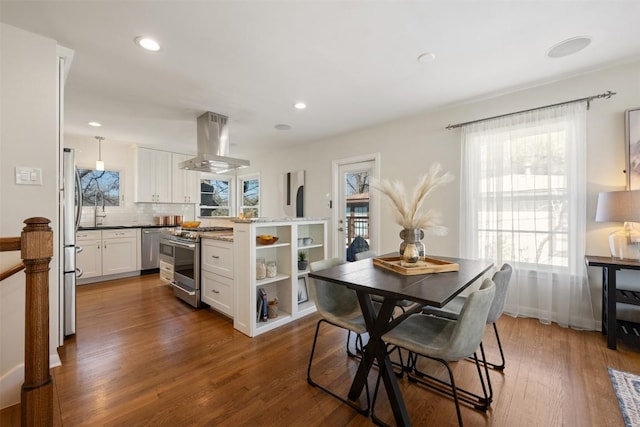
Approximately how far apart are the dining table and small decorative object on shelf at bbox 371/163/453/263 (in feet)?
0.76

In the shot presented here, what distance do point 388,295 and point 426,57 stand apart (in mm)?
2059

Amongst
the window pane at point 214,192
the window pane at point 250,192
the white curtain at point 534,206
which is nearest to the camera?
the white curtain at point 534,206

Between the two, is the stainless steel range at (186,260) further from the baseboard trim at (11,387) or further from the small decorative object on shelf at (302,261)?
the baseboard trim at (11,387)

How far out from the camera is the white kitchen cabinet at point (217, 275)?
2848mm

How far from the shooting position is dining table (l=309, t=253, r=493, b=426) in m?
1.36

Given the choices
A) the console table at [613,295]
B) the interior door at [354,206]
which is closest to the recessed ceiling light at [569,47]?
the console table at [613,295]

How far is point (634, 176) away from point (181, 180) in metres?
6.59

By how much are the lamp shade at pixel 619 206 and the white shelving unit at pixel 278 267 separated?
2.56m

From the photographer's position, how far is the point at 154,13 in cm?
180

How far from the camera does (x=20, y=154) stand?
6.17ft

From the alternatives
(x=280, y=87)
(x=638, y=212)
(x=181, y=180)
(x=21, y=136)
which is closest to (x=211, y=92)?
(x=280, y=87)

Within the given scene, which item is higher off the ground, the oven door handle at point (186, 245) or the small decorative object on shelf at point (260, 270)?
the oven door handle at point (186, 245)

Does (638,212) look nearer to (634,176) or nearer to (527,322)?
(634,176)

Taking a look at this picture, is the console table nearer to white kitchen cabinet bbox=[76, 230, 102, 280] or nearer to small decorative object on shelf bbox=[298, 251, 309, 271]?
small decorative object on shelf bbox=[298, 251, 309, 271]
